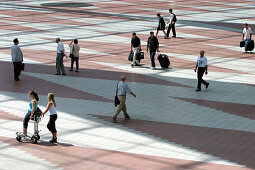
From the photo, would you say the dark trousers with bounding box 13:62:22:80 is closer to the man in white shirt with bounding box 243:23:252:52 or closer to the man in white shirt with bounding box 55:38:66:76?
the man in white shirt with bounding box 55:38:66:76

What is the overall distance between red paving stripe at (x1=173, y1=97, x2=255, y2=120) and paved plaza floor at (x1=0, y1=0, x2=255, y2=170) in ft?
0.10

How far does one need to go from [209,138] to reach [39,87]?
7837 millimetres

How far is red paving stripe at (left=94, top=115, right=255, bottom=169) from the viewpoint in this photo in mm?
13008

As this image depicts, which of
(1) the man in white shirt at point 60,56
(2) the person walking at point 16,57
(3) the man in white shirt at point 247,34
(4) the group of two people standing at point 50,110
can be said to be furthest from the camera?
(3) the man in white shirt at point 247,34

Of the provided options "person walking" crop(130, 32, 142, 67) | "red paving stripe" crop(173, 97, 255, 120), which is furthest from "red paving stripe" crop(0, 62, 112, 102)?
"person walking" crop(130, 32, 142, 67)

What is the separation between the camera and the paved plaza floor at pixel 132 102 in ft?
42.4

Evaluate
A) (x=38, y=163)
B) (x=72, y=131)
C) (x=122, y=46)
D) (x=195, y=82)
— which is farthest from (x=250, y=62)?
(x=38, y=163)

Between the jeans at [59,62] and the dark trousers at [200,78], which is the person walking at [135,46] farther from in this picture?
the dark trousers at [200,78]

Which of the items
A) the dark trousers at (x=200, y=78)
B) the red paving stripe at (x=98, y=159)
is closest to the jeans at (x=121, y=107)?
the red paving stripe at (x=98, y=159)

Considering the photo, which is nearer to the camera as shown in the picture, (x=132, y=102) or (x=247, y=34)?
(x=132, y=102)

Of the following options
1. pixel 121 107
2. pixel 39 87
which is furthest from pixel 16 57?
pixel 121 107

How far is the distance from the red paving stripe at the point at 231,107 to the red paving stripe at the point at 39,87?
295 cm

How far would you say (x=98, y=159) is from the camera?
12.7 m

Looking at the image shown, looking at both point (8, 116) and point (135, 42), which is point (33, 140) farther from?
point (135, 42)
